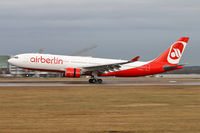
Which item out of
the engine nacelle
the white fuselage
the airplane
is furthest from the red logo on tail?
the engine nacelle

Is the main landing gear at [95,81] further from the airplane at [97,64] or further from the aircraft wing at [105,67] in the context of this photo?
the aircraft wing at [105,67]

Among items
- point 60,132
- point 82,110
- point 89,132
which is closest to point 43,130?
point 60,132

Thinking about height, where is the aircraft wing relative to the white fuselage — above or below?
below

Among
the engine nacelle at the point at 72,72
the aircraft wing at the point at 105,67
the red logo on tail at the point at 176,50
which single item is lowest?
the engine nacelle at the point at 72,72

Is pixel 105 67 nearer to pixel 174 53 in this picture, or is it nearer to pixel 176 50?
pixel 174 53

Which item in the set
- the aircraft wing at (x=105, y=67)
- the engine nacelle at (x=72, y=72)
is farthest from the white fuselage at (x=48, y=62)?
the engine nacelle at (x=72, y=72)

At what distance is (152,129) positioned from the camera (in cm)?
1307

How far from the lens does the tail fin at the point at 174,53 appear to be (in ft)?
163

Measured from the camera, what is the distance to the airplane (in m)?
45.4

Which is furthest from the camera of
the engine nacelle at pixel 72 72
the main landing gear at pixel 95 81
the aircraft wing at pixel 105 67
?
the main landing gear at pixel 95 81

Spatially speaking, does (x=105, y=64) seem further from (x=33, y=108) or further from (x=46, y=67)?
(x=33, y=108)

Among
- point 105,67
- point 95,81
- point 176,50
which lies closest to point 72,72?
point 95,81

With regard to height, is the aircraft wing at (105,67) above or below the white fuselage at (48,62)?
below

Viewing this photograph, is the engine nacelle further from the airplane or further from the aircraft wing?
the aircraft wing
